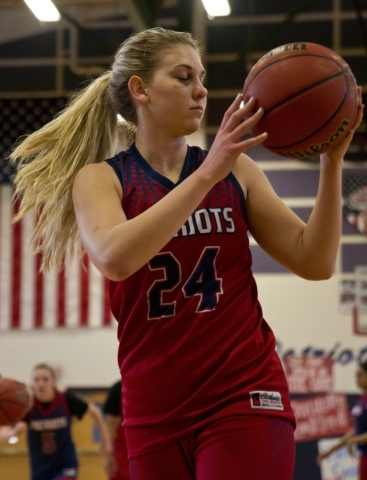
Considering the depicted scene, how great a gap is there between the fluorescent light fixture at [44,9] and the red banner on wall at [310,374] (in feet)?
16.7

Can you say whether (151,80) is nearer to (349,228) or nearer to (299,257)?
(299,257)

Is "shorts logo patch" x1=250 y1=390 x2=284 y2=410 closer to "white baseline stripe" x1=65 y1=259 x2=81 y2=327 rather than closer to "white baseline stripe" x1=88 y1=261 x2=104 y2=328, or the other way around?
"white baseline stripe" x1=88 y1=261 x2=104 y2=328

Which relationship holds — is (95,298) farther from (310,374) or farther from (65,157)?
(65,157)

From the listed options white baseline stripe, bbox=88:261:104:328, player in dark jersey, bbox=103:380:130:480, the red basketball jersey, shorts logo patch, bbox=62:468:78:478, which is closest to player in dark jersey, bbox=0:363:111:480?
shorts logo patch, bbox=62:468:78:478

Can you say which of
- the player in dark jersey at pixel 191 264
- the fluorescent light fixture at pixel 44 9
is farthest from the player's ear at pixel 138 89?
the fluorescent light fixture at pixel 44 9

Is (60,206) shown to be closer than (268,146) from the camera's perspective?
No

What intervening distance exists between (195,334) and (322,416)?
8.20m

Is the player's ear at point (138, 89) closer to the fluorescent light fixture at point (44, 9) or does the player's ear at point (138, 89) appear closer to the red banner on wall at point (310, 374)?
the fluorescent light fixture at point (44, 9)

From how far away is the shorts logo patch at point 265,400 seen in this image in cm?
225

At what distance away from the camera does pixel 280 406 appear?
7.48 ft

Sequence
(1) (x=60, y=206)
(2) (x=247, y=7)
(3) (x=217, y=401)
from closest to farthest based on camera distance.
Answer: (3) (x=217, y=401) < (1) (x=60, y=206) < (2) (x=247, y=7)

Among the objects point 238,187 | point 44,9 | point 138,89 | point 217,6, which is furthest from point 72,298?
point 238,187

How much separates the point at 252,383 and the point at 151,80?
995mm

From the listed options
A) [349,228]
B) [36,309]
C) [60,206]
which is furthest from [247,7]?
[60,206]
